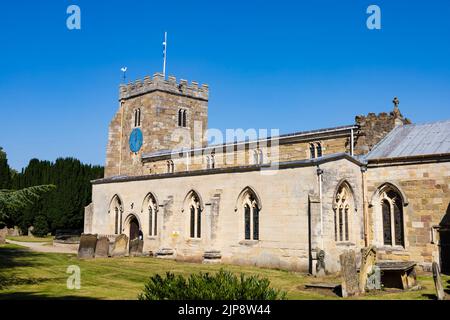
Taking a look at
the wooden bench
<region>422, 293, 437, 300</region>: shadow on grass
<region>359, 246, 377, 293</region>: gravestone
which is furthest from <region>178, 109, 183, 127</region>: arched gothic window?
<region>422, 293, 437, 300</region>: shadow on grass

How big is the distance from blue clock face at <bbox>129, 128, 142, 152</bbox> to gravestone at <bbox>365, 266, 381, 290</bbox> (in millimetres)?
29923

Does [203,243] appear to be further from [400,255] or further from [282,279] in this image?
[400,255]

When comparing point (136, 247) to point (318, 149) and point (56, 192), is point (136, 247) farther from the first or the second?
point (56, 192)

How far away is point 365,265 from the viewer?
50.0ft

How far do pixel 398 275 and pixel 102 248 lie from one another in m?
17.8

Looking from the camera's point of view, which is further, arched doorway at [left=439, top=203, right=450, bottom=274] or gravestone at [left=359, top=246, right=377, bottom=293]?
arched doorway at [left=439, top=203, right=450, bottom=274]

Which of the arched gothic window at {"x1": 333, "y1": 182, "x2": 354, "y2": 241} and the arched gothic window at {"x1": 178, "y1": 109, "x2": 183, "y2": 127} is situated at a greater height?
the arched gothic window at {"x1": 178, "y1": 109, "x2": 183, "y2": 127}

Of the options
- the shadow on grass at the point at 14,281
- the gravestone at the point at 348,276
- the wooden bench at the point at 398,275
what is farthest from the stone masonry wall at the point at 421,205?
the shadow on grass at the point at 14,281

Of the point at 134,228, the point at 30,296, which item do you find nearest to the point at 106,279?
the point at 30,296

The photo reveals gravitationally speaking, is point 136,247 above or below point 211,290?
below

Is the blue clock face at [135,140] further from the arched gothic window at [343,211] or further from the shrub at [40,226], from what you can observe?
the arched gothic window at [343,211]

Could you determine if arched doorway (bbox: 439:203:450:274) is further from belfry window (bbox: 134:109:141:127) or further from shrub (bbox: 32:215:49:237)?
shrub (bbox: 32:215:49:237)

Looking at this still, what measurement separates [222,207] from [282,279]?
23.5 ft

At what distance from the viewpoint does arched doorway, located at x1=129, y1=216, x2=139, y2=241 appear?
30881 mm
